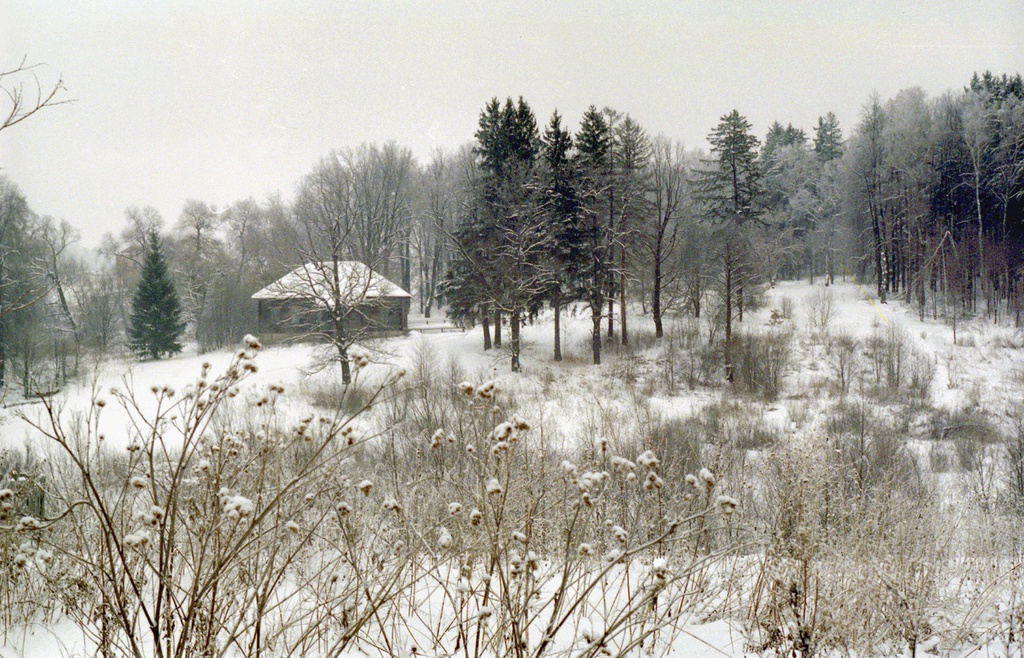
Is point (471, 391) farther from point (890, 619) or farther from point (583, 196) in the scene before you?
point (583, 196)

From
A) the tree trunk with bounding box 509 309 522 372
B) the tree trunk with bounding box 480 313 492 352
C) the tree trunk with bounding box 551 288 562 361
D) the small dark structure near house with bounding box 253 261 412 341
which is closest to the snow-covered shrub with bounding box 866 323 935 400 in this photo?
the tree trunk with bounding box 551 288 562 361

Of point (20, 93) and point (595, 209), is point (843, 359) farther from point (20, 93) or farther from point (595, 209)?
point (20, 93)

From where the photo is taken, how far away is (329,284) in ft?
34.9

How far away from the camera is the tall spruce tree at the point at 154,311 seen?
7.81 m

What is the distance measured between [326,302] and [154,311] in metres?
2.91

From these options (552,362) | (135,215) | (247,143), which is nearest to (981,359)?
(552,362)

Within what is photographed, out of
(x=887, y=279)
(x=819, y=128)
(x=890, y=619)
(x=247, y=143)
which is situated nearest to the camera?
(x=890, y=619)

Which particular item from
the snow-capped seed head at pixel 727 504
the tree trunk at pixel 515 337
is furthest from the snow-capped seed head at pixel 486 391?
the tree trunk at pixel 515 337

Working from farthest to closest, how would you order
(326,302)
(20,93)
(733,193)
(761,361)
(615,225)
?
(733,193) → (615,225) → (761,361) → (326,302) → (20,93)

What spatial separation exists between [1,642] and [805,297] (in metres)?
12.7

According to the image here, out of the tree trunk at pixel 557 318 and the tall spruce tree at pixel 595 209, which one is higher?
the tall spruce tree at pixel 595 209

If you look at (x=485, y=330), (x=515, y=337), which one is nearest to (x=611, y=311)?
(x=515, y=337)

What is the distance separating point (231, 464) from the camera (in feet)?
8.32

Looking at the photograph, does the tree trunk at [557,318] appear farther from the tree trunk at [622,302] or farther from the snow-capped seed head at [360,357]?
the snow-capped seed head at [360,357]
